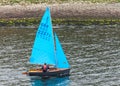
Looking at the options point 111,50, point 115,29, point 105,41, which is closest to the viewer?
→ point 111,50

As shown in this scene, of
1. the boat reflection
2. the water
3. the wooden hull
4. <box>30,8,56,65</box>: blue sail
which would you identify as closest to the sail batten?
<box>30,8,56,65</box>: blue sail

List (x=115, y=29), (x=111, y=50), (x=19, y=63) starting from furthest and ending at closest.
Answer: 1. (x=115, y=29)
2. (x=111, y=50)
3. (x=19, y=63)

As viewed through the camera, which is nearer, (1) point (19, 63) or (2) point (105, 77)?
(2) point (105, 77)

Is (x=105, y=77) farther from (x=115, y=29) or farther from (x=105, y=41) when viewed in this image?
(x=115, y=29)

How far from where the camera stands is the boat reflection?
6838cm

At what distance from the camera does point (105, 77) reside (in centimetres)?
7050

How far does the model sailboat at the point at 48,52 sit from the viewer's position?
71.6 meters

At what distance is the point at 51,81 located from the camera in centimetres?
7006

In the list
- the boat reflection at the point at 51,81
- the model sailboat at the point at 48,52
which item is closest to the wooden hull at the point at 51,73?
the model sailboat at the point at 48,52

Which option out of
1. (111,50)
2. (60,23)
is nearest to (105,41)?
(111,50)

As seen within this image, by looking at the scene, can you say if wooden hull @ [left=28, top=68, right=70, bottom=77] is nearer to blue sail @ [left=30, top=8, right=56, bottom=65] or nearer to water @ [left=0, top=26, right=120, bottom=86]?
water @ [left=0, top=26, right=120, bottom=86]

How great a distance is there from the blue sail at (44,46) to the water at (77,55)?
324cm

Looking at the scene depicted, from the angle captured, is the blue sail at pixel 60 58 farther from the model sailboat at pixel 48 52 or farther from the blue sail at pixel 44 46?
the blue sail at pixel 44 46

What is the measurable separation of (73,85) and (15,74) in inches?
392
